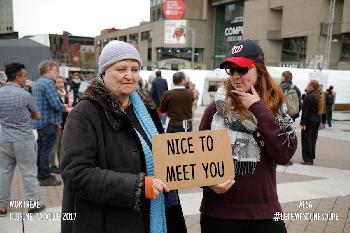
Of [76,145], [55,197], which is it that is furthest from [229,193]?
[55,197]

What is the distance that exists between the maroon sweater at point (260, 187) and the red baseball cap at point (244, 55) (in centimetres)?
28

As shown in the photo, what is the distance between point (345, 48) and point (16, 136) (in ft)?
136

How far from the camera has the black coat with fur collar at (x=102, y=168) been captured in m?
1.89

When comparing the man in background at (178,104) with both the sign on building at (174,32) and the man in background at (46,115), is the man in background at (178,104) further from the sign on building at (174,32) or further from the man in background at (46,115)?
the sign on building at (174,32)

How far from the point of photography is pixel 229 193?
2.27 metres

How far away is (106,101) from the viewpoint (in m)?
2.06

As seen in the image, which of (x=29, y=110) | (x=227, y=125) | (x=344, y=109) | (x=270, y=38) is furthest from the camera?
(x=270, y=38)

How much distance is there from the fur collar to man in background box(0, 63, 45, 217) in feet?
9.60

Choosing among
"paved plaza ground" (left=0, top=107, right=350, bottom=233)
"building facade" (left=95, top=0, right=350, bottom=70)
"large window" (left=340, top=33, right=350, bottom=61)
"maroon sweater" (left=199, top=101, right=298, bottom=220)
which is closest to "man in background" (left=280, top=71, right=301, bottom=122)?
"paved plaza ground" (left=0, top=107, right=350, bottom=233)

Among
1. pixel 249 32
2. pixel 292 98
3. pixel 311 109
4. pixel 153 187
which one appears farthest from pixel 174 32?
pixel 153 187

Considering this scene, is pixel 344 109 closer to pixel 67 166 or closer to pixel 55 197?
pixel 55 197

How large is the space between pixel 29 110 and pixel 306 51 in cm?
4180

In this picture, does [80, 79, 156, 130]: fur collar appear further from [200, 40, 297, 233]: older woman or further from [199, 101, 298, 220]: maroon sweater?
[199, 101, 298, 220]: maroon sweater

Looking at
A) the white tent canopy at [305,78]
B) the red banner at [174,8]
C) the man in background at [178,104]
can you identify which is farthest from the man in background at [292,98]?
the red banner at [174,8]
